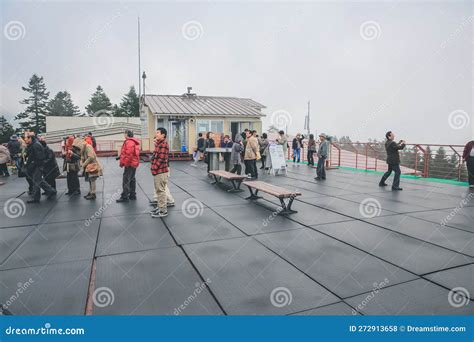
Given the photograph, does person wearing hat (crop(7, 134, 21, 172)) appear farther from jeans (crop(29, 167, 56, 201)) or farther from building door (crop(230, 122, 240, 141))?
building door (crop(230, 122, 240, 141))

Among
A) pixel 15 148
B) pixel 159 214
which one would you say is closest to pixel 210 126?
pixel 15 148

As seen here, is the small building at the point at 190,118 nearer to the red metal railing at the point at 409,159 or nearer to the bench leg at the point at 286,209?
the red metal railing at the point at 409,159

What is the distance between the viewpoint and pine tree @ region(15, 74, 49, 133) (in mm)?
60031

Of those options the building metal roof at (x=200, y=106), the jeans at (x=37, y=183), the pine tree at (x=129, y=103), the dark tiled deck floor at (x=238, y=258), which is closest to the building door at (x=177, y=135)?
the building metal roof at (x=200, y=106)

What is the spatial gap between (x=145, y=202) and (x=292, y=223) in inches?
164

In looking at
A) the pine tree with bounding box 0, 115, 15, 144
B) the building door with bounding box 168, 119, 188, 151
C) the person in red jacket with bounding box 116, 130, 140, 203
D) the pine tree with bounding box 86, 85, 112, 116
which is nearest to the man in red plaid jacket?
the person in red jacket with bounding box 116, 130, 140, 203

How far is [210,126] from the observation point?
Result: 23.9 meters

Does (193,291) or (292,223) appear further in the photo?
(292,223)

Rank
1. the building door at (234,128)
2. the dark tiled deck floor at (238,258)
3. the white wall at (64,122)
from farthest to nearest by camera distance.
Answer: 1. the white wall at (64,122)
2. the building door at (234,128)
3. the dark tiled deck floor at (238,258)

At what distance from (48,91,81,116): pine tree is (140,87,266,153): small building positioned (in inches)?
2135

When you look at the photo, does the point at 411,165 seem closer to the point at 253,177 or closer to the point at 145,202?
the point at 253,177

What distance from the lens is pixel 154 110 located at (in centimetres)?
2223

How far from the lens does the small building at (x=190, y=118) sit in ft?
75.4

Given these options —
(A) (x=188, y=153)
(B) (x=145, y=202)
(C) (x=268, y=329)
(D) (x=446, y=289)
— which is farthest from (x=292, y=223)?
→ (A) (x=188, y=153)
